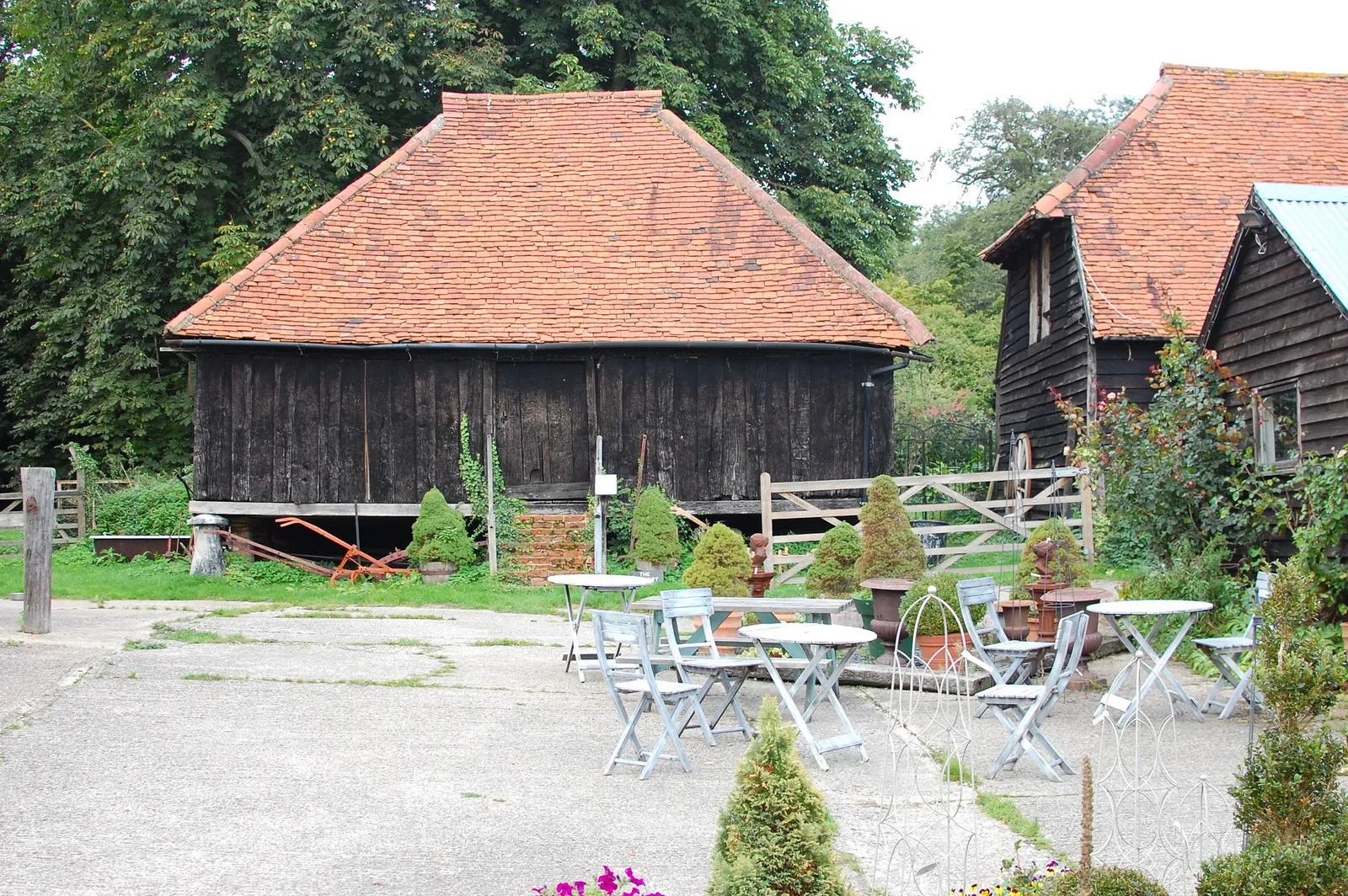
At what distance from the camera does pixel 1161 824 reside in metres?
5.96

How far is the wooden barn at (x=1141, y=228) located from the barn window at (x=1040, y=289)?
32 millimetres

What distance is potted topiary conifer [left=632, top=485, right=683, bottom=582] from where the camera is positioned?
16984mm

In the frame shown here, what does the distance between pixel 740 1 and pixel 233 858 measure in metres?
23.5

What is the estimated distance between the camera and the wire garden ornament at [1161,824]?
5.46 m

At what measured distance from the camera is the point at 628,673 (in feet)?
35.2

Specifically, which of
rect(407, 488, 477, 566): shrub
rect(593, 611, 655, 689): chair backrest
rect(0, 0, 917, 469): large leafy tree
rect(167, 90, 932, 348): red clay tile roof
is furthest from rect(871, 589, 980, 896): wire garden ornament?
rect(0, 0, 917, 469): large leafy tree

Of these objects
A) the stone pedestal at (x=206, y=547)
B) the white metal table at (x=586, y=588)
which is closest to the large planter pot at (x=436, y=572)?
the stone pedestal at (x=206, y=547)

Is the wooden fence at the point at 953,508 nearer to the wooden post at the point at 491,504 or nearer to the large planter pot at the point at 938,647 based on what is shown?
the wooden post at the point at 491,504

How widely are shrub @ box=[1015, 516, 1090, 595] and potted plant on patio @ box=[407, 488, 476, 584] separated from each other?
8285 mm

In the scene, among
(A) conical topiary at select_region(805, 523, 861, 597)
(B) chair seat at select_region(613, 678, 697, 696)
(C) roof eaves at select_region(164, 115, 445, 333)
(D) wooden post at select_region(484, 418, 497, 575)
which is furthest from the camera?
(C) roof eaves at select_region(164, 115, 445, 333)

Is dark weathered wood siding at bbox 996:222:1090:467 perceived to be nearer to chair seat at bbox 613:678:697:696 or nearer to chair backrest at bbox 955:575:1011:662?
chair backrest at bbox 955:575:1011:662

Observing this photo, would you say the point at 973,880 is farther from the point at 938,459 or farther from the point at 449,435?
the point at 938,459

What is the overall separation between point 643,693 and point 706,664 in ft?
1.39

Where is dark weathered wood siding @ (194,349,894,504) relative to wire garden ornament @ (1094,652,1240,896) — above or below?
above
